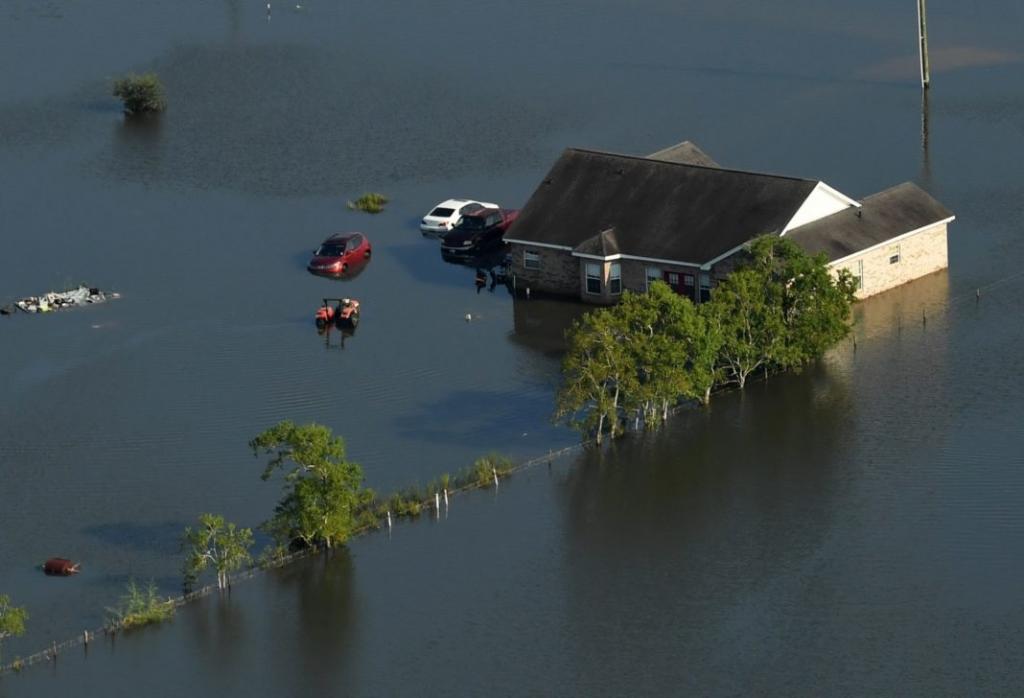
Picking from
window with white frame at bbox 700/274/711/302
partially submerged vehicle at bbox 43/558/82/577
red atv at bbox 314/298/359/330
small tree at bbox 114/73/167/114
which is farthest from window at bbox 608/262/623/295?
small tree at bbox 114/73/167/114

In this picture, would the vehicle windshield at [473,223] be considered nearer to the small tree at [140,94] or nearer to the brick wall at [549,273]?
the brick wall at [549,273]

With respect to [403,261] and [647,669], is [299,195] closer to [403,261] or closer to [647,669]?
[403,261]

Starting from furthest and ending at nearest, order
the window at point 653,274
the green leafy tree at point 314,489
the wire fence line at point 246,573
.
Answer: the window at point 653,274 → the green leafy tree at point 314,489 → the wire fence line at point 246,573

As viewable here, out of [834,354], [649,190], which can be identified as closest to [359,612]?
[834,354]

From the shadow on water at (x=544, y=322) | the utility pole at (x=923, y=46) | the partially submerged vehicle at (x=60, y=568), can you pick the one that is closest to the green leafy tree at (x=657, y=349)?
the shadow on water at (x=544, y=322)

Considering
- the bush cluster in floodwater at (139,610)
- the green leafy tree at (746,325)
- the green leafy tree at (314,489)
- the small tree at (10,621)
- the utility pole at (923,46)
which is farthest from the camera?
the utility pole at (923,46)
